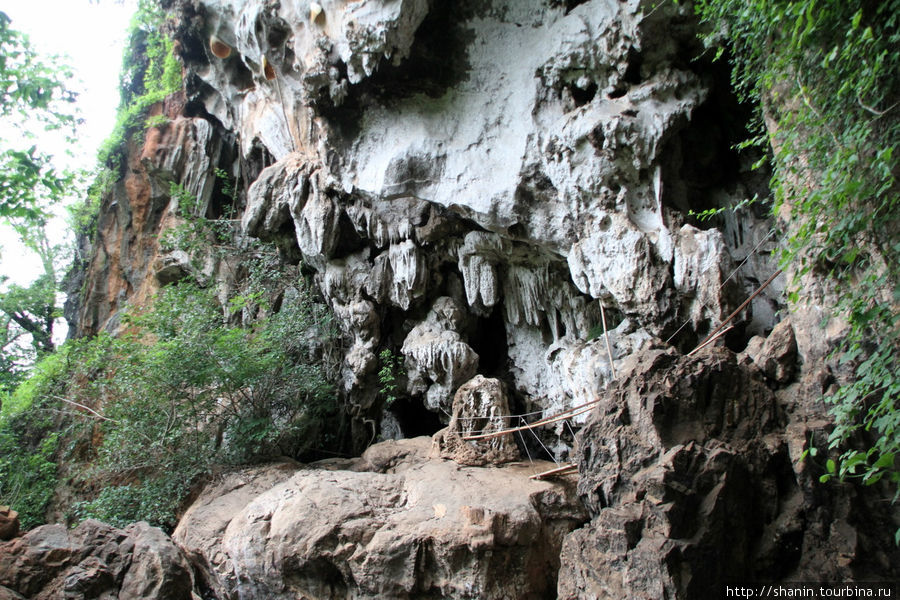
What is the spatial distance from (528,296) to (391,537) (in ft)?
14.4

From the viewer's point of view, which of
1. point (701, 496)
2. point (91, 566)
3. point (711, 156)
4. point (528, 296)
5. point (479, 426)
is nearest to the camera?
point (701, 496)

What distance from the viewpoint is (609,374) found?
6.83m

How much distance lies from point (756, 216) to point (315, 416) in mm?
7247

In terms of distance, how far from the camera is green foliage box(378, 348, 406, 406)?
9.18m

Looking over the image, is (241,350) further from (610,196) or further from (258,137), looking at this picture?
(610,196)

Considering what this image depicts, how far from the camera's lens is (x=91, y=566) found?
204 inches

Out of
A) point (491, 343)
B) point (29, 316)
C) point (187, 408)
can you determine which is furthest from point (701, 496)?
point (29, 316)

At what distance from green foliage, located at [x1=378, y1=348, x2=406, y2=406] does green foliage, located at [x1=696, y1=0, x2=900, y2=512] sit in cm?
653

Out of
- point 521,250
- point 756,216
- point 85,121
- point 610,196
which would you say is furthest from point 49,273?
point 756,216

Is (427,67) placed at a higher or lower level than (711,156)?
higher

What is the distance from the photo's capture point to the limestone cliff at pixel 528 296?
3887 millimetres

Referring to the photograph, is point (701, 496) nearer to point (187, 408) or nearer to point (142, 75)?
point (187, 408)

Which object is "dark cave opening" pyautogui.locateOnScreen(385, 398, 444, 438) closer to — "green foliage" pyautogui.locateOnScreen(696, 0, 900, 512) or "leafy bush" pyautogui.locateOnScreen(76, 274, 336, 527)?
"leafy bush" pyautogui.locateOnScreen(76, 274, 336, 527)

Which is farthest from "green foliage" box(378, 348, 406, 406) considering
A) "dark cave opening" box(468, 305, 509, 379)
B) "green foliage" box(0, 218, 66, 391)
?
"green foliage" box(0, 218, 66, 391)
